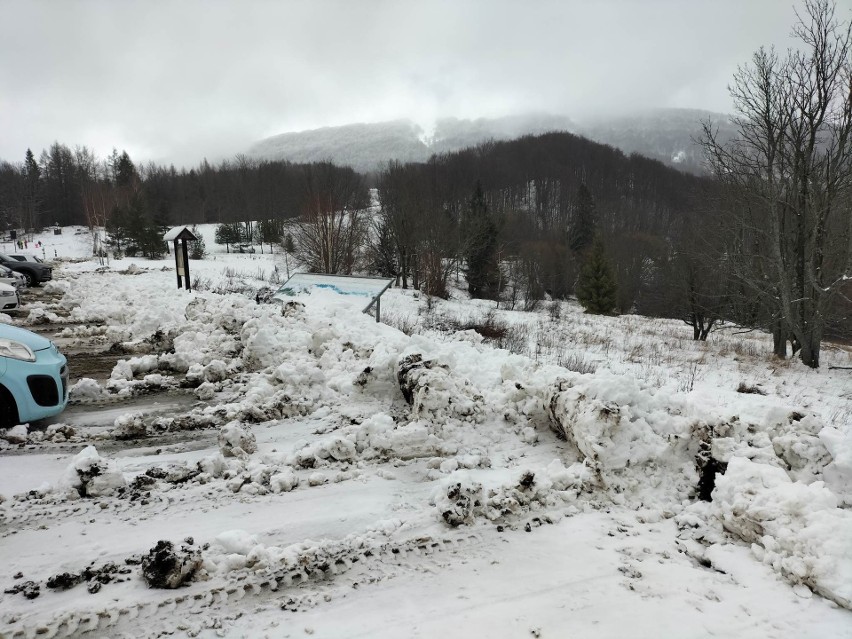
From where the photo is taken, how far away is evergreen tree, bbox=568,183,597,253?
59750 mm

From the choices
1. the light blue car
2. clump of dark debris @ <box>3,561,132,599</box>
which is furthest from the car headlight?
clump of dark debris @ <box>3,561,132,599</box>

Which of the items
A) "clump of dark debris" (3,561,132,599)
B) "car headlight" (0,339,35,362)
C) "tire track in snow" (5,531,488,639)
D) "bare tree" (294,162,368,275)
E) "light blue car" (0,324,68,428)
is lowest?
"tire track in snow" (5,531,488,639)

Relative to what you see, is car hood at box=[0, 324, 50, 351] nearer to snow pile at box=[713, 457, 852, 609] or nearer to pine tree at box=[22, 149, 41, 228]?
snow pile at box=[713, 457, 852, 609]

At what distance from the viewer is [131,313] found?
10469mm

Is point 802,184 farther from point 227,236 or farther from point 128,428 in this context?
point 227,236

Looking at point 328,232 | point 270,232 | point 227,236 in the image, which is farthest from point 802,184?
point 227,236

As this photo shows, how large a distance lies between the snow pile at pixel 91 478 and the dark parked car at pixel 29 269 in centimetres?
2059

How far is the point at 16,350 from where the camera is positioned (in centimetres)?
435

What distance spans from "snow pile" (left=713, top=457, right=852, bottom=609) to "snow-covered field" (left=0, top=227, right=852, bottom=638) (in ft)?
0.04

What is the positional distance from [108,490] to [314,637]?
221 centimetres

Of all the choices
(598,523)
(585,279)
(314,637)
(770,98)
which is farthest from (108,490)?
(585,279)

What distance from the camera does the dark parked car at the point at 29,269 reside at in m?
18.7

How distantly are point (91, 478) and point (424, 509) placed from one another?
8.28 feet

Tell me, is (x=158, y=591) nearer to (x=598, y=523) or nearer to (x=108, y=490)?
(x=108, y=490)
